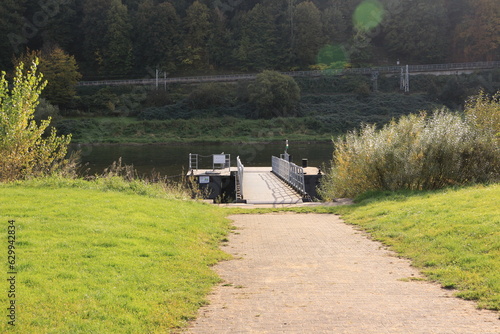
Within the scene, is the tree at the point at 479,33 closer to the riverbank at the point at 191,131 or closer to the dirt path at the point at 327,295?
the riverbank at the point at 191,131

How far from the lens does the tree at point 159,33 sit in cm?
8988

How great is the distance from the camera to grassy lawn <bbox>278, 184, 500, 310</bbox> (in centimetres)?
716

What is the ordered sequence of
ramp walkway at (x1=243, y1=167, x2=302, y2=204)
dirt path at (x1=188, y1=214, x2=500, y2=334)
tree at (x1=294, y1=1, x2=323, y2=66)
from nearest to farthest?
dirt path at (x1=188, y1=214, x2=500, y2=334) < ramp walkway at (x1=243, y1=167, x2=302, y2=204) < tree at (x1=294, y1=1, x2=323, y2=66)

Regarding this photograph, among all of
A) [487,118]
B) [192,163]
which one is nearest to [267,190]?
[487,118]

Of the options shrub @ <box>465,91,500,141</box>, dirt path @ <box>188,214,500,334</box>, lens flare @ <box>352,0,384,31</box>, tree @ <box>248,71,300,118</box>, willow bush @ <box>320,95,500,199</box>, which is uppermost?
lens flare @ <box>352,0,384,31</box>

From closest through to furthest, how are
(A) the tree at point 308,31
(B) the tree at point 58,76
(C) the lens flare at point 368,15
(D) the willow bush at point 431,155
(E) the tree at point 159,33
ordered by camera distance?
(D) the willow bush at point 431,155 < (B) the tree at point 58,76 < (A) the tree at point 308,31 < (E) the tree at point 159,33 < (C) the lens flare at point 368,15

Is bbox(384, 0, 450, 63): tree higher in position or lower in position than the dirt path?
higher

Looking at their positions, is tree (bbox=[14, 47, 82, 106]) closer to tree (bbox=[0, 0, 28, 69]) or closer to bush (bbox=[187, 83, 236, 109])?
tree (bbox=[0, 0, 28, 69])

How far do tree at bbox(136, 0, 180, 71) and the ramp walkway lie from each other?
208 ft

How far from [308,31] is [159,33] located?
85.9 feet

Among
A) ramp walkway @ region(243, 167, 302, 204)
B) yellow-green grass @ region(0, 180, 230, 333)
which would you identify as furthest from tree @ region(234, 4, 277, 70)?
yellow-green grass @ region(0, 180, 230, 333)

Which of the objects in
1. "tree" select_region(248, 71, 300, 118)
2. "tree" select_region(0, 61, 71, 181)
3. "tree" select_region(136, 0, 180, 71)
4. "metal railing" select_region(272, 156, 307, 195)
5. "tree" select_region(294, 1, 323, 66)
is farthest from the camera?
"tree" select_region(136, 0, 180, 71)

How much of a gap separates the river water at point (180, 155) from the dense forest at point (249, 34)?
101 ft

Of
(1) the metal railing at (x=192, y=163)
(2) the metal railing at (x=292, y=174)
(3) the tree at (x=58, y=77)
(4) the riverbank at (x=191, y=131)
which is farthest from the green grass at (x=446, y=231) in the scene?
(3) the tree at (x=58, y=77)
